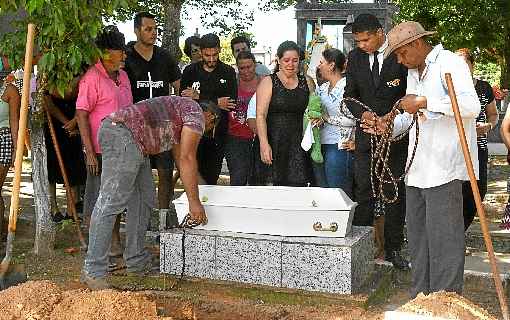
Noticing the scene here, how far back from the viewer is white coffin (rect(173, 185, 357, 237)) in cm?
487

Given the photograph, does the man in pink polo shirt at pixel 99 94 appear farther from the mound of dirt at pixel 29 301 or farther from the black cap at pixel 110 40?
the mound of dirt at pixel 29 301

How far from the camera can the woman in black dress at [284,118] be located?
228 inches

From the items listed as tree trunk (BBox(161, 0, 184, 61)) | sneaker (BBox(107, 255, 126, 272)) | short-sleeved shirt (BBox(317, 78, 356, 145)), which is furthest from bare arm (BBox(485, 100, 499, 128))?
tree trunk (BBox(161, 0, 184, 61))

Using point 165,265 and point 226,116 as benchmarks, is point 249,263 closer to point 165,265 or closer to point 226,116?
point 165,265

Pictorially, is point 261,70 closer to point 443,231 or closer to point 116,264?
point 116,264

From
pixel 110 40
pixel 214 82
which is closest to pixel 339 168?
pixel 214 82

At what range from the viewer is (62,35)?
5492 millimetres

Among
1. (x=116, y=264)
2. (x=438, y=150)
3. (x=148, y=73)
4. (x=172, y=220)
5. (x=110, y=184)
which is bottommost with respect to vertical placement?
(x=116, y=264)

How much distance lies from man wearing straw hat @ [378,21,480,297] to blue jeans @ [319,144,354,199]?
5.55 feet

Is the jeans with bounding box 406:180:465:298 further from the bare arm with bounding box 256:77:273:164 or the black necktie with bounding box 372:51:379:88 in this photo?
the bare arm with bounding box 256:77:273:164

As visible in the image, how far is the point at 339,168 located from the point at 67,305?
3.14m

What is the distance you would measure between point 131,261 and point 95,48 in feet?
5.93

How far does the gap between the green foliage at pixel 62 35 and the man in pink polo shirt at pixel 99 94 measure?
14cm

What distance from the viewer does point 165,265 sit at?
17.2 feet
